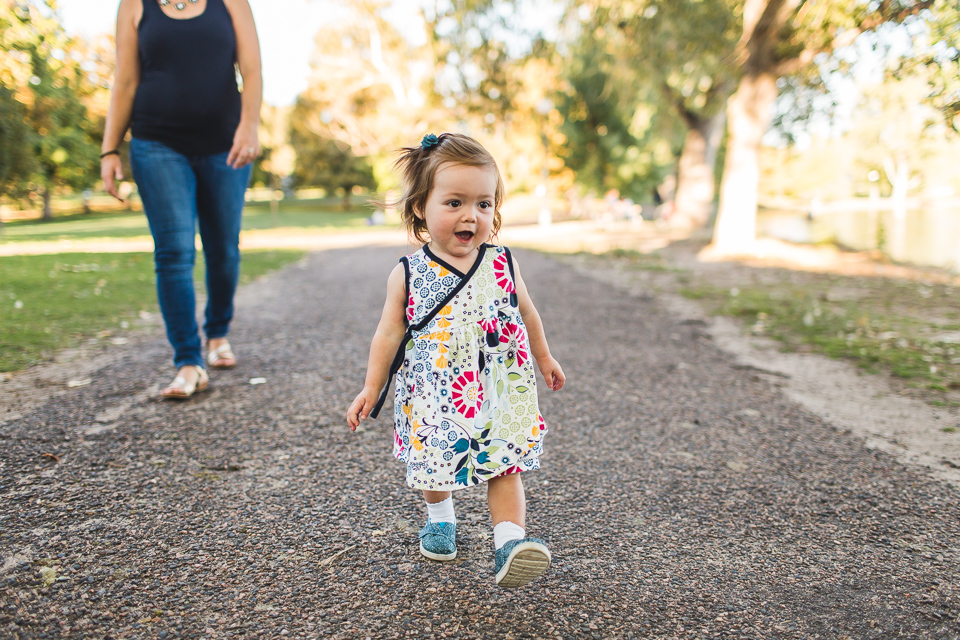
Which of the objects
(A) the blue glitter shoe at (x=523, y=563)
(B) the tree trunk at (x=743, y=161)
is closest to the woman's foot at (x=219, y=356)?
(A) the blue glitter shoe at (x=523, y=563)

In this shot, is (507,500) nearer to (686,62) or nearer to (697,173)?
(686,62)

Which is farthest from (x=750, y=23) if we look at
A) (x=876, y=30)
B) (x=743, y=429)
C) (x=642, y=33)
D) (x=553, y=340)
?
(x=743, y=429)

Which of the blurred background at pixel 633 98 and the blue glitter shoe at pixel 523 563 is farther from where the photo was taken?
the blurred background at pixel 633 98

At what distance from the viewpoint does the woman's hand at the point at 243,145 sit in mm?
3520

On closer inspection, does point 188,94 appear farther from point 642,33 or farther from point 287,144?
point 287,144

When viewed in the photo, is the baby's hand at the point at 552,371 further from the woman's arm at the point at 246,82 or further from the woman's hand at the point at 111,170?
the woman's hand at the point at 111,170

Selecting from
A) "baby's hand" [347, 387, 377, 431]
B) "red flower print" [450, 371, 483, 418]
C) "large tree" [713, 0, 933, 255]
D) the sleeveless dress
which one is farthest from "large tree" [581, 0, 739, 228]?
"baby's hand" [347, 387, 377, 431]

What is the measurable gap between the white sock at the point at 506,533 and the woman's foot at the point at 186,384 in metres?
2.25

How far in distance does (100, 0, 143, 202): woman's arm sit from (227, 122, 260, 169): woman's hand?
1.78ft

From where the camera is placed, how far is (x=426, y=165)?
77.7 inches

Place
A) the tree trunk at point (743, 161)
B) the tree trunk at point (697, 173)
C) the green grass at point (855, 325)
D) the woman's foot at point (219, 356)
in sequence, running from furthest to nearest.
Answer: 1. the tree trunk at point (697, 173)
2. the tree trunk at point (743, 161)
3. the green grass at point (855, 325)
4. the woman's foot at point (219, 356)

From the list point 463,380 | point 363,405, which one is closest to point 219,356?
point 363,405

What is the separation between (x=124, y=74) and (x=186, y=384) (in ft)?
5.55

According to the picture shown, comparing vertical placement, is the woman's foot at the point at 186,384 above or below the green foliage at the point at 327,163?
below
